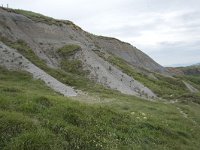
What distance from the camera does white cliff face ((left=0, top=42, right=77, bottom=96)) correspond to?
1522 inches

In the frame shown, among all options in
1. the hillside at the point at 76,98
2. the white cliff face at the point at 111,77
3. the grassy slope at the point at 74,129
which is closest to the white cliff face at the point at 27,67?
the hillside at the point at 76,98

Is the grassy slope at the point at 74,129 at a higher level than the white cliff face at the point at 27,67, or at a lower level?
lower

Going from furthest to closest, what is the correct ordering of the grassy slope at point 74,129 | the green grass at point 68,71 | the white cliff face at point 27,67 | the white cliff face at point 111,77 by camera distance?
the white cliff face at point 111,77 < the green grass at point 68,71 < the white cliff face at point 27,67 < the grassy slope at point 74,129

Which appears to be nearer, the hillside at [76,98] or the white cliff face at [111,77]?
the hillside at [76,98]

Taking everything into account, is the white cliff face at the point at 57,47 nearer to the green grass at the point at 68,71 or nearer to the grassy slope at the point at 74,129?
the green grass at the point at 68,71

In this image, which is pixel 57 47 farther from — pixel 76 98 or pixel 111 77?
pixel 76 98

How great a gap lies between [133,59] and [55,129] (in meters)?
74.0

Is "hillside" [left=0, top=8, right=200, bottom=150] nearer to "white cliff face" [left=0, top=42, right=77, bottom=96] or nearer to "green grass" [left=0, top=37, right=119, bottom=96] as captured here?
"white cliff face" [left=0, top=42, right=77, bottom=96]

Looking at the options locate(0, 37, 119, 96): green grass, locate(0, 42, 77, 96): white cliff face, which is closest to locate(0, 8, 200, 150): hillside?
locate(0, 42, 77, 96): white cliff face

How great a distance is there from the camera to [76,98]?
3447 centimetres

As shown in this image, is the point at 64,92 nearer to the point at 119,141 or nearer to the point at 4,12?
the point at 119,141

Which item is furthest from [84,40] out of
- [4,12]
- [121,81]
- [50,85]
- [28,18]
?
[50,85]

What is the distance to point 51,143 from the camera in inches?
594

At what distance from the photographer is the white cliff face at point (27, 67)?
38.7m
